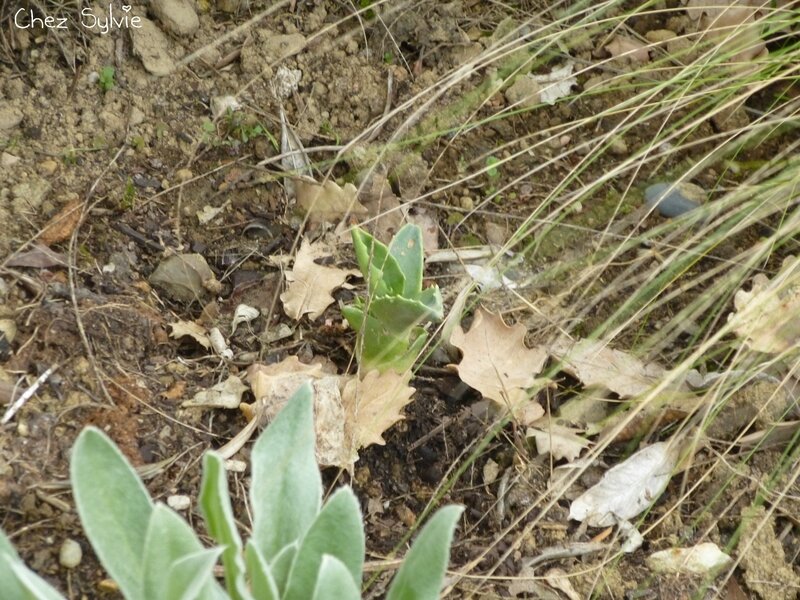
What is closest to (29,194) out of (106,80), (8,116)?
(8,116)

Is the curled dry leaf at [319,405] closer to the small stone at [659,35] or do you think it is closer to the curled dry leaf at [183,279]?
the curled dry leaf at [183,279]

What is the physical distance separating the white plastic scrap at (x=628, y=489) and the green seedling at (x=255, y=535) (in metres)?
0.59

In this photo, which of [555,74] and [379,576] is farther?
[555,74]

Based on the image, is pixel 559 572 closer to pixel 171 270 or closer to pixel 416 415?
pixel 416 415

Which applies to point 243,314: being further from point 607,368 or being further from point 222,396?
point 607,368

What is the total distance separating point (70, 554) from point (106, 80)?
41.2 inches

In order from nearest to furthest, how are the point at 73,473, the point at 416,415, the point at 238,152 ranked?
the point at 73,473
the point at 416,415
the point at 238,152

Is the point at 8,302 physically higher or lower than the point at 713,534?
higher

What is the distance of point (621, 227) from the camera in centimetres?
197

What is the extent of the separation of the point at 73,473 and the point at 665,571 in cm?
102

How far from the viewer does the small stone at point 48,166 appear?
1775 millimetres

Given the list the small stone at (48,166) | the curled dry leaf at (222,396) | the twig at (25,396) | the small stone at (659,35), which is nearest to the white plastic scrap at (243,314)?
the curled dry leaf at (222,396)

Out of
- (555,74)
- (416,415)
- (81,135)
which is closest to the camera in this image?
(416,415)

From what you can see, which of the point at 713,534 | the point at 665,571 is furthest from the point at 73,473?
the point at 713,534
